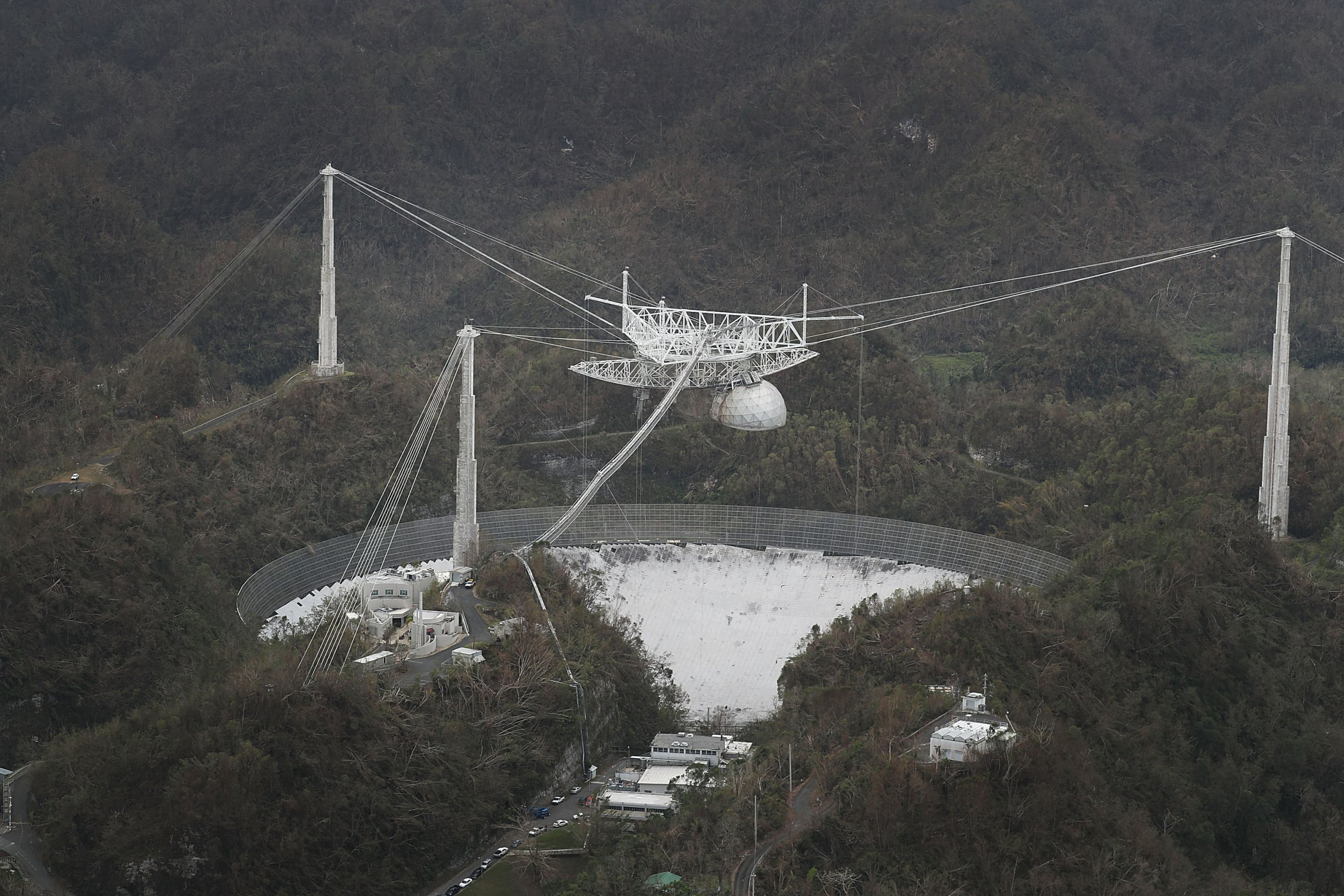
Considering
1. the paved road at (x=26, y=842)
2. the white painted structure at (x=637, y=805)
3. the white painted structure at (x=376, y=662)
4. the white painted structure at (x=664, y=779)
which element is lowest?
the paved road at (x=26, y=842)

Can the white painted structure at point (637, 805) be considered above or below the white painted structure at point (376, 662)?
below

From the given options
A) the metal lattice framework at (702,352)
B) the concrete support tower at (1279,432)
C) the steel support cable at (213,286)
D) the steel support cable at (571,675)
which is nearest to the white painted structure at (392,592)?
the steel support cable at (571,675)

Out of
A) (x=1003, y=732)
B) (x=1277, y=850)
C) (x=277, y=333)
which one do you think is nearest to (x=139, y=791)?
(x=1003, y=732)

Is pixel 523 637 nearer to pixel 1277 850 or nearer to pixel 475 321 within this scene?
pixel 1277 850

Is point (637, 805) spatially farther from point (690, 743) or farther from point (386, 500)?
point (386, 500)

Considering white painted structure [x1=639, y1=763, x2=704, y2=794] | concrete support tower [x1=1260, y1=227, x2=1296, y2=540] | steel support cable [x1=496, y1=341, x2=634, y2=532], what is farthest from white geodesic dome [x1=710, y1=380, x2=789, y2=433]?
white painted structure [x1=639, y1=763, x2=704, y2=794]

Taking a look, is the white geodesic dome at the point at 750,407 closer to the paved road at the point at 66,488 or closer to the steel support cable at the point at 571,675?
the steel support cable at the point at 571,675

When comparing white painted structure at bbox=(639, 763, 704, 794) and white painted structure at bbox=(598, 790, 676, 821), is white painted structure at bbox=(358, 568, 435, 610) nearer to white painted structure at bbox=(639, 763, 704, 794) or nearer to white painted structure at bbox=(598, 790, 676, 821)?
white painted structure at bbox=(639, 763, 704, 794)
